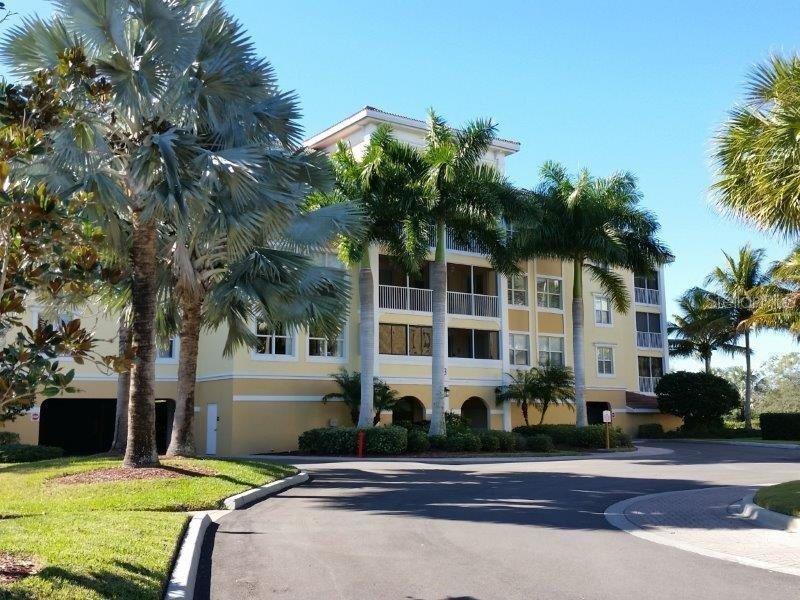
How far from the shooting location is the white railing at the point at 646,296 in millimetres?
44594

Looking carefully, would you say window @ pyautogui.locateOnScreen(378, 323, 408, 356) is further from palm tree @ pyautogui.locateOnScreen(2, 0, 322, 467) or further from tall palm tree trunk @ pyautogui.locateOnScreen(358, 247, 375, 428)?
palm tree @ pyautogui.locateOnScreen(2, 0, 322, 467)

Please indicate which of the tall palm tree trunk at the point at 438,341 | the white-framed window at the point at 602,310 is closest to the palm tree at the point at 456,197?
the tall palm tree trunk at the point at 438,341

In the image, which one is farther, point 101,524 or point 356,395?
point 356,395

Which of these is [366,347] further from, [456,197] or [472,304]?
[472,304]

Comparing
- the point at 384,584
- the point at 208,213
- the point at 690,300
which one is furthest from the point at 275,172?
the point at 690,300

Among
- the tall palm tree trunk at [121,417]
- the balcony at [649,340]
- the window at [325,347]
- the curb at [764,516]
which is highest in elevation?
the balcony at [649,340]

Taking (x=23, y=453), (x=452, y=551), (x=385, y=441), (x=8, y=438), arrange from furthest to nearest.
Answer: (x=385, y=441) < (x=8, y=438) < (x=23, y=453) < (x=452, y=551)

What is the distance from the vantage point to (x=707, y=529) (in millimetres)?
10539

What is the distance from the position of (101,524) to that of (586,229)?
85.3 feet

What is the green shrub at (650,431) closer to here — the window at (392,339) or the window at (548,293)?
the window at (548,293)

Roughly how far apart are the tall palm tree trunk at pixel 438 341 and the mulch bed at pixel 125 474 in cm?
1336

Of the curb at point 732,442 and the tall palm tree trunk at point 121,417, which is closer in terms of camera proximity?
the tall palm tree trunk at point 121,417

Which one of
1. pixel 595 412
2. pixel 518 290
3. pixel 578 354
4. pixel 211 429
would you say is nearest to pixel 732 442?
pixel 595 412

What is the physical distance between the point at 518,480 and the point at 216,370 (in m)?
15.8
